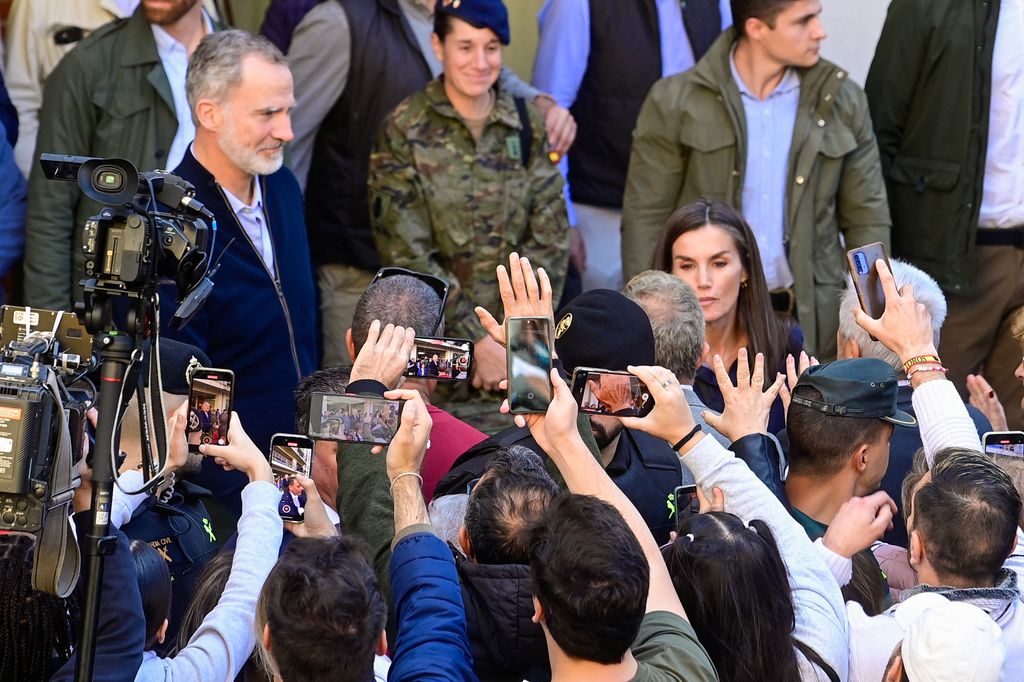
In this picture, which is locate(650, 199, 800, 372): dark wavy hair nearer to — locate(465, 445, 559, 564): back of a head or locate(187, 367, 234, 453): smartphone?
locate(465, 445, 559, 564): back of a head

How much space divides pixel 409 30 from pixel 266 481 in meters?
3.27

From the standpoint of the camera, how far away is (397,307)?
394 centimetres

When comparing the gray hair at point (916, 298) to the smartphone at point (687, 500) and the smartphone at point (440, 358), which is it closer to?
the smartphone at point (687, 500)

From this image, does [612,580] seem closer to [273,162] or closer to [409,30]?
[273,162]

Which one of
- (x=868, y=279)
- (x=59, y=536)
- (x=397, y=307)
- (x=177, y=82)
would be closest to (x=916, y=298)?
(x=868, y=279)

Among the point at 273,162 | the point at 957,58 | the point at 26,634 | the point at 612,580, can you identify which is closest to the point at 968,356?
the point at 957,58

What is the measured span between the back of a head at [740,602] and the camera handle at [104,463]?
1.13 metres

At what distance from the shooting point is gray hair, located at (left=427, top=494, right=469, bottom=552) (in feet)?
10.8

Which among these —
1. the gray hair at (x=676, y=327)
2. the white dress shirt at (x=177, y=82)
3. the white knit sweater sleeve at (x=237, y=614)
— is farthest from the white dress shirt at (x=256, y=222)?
the white knit sweater sleeve at (x=237, y=614)

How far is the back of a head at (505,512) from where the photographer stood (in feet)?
9.53

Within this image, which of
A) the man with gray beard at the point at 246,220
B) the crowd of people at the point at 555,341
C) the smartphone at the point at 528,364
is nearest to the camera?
the crowd of people at the point at 555,341

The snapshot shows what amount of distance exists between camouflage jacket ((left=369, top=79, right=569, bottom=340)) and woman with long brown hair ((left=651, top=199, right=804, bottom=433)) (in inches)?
Result: 30.0

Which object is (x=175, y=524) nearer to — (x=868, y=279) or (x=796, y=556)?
(x=796, y=556)

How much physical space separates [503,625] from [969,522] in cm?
105
